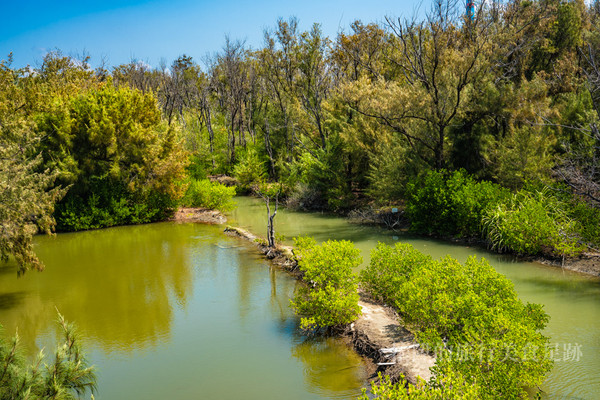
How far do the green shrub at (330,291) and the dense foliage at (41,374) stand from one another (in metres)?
5.25

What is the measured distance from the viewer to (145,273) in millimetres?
15312

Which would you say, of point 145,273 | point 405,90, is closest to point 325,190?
point 405,90

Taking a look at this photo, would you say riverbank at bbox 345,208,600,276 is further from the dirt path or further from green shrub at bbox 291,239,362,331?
green shrub at bbox 291,239,362,331

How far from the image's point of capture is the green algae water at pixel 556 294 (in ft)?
25.1

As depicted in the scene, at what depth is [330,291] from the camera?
9.28 meters

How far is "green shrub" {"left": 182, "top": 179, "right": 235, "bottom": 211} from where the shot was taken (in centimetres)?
2502

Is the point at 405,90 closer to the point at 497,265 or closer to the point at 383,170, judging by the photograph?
the point at 383,170

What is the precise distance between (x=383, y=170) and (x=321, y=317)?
1217cm

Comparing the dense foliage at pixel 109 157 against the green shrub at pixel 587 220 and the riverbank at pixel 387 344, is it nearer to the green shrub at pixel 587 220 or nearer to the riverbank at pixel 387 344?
the riverbank at pixel 387 344

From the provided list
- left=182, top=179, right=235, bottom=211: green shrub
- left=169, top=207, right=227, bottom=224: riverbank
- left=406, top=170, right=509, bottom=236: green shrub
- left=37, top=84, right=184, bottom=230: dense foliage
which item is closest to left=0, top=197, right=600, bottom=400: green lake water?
left=406, top=170, right=509, bottom=236: green shrub

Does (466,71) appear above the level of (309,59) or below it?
below

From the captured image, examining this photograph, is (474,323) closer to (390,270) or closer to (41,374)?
(390,270)

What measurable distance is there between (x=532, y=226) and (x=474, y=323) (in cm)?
809

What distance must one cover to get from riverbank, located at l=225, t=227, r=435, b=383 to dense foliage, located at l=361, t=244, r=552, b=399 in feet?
0.95
